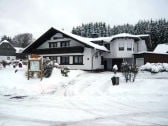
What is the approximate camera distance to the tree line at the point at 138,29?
5897 centimetres

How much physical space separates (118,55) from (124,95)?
18961 mm

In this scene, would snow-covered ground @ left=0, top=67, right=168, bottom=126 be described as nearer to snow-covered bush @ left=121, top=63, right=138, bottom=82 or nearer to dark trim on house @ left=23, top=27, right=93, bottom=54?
snow-covered bush @ left=121, top=63, right=138, bottom=82

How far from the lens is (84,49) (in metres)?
27.7

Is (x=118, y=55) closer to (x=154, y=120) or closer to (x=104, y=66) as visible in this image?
(x=104, y=66)

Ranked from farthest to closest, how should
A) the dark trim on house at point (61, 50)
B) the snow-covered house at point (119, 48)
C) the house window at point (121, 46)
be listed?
the house window at point (121, 46) < the snow-covered house at point (119, 48) < the dark trim on house at point (61, 50)

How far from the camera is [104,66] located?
3275cm

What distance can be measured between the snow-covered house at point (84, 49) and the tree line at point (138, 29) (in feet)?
72.4

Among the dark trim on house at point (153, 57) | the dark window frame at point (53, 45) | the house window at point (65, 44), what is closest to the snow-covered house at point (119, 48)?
the dark trim on house at point (153, 57)

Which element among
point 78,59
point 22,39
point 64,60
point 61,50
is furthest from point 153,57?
point 22,39

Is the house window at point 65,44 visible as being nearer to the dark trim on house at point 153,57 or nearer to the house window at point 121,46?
the house window at point 121,46

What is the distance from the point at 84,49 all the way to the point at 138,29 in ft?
153

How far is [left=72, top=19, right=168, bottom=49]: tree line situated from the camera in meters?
59.0

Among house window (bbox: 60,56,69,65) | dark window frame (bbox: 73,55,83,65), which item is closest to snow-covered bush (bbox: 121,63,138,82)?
dark window frame (bbox: 73,55,83,65)

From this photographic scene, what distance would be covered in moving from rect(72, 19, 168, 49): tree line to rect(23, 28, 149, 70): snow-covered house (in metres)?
22.1
